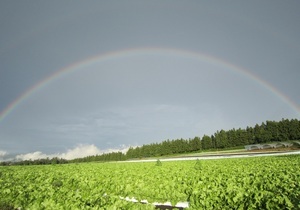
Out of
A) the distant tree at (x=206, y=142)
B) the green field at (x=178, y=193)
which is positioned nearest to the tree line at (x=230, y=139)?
the distant tree at (x=206, y=142)

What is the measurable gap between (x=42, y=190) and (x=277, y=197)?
1275cm

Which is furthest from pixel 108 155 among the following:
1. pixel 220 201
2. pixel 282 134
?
pixel 220 201

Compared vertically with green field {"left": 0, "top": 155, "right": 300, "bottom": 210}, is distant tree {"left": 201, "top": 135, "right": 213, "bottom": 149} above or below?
above

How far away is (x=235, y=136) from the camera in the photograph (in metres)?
124

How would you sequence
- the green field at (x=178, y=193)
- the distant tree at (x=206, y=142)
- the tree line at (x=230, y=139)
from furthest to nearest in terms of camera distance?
the distant tree at (x=206, y=142) < the tree line at (x=230, y=139) < the green field at (x=178, y=193)

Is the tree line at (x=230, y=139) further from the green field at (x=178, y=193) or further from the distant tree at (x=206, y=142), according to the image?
the green field at (x=178, y=193)

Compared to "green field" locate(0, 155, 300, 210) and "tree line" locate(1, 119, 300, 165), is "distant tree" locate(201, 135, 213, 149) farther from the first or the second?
"green field" locate(0, 155, 300, 210)

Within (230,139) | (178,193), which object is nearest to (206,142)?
(230,139)

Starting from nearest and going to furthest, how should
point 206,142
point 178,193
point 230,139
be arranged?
point 178,193
point 230,139
point 206,142

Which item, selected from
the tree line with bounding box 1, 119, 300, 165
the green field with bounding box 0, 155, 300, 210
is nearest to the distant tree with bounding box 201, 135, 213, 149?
the tree line with bounding box 1, 119, 300, 165

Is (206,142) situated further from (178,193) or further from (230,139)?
(178,193)

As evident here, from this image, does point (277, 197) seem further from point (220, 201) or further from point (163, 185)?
point (163, 185)

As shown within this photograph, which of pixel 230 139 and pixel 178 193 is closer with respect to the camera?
pixel 178 193

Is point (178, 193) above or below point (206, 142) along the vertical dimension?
below
